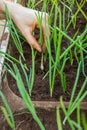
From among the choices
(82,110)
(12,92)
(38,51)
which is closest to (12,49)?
(38,51)

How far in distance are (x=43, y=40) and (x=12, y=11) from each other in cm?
19

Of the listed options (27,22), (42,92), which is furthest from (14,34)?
(42,92)

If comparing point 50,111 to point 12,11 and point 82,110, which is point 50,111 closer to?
point 82,110

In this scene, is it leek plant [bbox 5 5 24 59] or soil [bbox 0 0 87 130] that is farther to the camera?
leek plant [bbox 5 5 24 59]

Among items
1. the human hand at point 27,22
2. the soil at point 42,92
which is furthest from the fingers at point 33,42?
the soil at point 42,92

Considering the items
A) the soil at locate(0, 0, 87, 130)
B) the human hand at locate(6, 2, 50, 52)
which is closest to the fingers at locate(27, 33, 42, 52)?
the human hand at locate(6, 2, 50, 52)

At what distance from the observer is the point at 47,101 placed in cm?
126

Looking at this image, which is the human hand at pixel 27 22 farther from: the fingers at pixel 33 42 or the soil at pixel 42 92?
the soil at pixel 42 92

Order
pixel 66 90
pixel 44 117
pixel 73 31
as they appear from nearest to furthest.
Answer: pixel 44 117 → pixel 66 90 → pixel 73 31

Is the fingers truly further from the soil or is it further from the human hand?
the soil

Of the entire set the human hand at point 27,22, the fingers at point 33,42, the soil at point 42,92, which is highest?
the human hand at point 27,22

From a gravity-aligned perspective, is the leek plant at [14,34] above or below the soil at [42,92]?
above

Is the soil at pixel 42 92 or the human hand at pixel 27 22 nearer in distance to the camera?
the soil at pixel 42 92

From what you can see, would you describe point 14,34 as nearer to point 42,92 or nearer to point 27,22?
point 27,22
